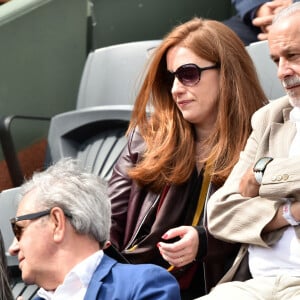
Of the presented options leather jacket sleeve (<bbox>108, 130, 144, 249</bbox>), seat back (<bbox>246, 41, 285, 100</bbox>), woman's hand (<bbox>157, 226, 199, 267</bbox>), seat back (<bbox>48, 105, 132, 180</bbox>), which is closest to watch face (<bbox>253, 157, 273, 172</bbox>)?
woman's hand (<bbox>157, 226, 199, 267</bbox>)

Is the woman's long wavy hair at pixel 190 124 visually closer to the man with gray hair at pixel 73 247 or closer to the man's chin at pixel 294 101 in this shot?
the man's chin at pixel 294 101

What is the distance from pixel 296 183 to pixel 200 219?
717 mm

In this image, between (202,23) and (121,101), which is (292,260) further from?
(121,101)

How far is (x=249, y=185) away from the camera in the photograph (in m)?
3.50

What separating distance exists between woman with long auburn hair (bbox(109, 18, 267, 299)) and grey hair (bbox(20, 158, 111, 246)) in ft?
2.40

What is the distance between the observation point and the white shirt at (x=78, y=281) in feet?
10.1

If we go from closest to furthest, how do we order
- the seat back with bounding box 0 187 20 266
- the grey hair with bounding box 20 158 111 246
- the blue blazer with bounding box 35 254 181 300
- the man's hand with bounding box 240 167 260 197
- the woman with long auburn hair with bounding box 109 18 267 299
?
the blue blazer with bounding box 35 254 181 300
the grey hair with bounding box 20 158 111 246
the man's hand with bounding box 240 167 260 197
the woman with long auburn hair with bounding box 109 18 267 299
the seat back with bounding box 0 187 20 266

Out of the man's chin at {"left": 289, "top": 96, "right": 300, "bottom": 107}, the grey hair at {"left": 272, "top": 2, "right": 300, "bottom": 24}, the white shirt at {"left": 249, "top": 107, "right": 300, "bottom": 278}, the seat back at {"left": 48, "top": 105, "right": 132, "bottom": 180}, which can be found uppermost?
the grey hair at {"left": 272, "top": 2, "right": 300, "bottom": 24}

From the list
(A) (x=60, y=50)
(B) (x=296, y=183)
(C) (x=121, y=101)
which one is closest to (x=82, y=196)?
(B) (x=296, y=183)

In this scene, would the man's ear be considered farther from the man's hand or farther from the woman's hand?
the man's hand

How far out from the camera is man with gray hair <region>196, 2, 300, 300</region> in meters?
3.36

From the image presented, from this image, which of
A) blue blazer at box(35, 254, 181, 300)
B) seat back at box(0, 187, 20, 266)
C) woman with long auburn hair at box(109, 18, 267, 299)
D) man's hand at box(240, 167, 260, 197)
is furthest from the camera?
seat back at box(0, 187, 20, 266)

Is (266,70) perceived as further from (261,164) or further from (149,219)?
(261,164)

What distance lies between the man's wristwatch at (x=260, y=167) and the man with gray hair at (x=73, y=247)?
0.56 m
